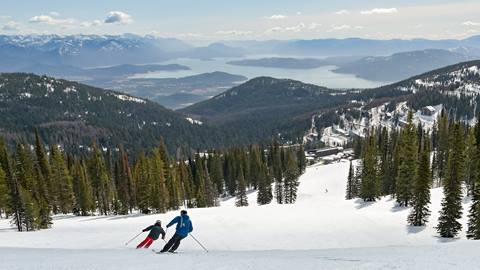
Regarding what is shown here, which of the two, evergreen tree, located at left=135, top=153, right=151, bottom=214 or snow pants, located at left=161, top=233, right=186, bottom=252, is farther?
evergreen tree, located at left=135, top=153, right=151, bottom=214

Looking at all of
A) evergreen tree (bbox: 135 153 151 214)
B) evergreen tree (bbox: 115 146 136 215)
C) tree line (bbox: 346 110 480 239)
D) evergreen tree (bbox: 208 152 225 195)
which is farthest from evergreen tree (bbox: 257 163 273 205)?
evergreen tree (bbox: 115 146 136 215)

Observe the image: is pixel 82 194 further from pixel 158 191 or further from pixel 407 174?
pixel 407 174

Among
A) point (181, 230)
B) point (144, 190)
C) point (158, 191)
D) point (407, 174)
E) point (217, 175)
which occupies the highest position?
point (181, 230)

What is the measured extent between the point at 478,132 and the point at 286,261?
69.3 m

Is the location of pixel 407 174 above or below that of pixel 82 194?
above

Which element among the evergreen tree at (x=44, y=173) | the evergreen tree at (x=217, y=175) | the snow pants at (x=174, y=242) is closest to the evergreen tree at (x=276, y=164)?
the evergreen tree at (x=217, y=175)

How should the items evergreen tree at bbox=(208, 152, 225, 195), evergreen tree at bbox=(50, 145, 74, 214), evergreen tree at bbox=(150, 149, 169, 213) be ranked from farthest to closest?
evergreen tree at bbox=(208, 152, 225, 195), evergreen tree at bbox=(50, 145, 74, 214), evergreen tree at bbox=(150, 149, 169, 213)

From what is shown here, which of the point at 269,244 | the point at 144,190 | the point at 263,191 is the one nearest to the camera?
the point at 269,244

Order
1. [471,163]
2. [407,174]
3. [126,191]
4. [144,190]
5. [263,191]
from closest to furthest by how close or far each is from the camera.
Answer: [407,174] < [471,163] < [144,190] < [126,191] < [263,191]

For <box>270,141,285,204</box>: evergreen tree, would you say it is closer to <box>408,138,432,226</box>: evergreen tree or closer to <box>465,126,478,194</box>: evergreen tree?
<box>465,126,478,194</box>: evergreen tree

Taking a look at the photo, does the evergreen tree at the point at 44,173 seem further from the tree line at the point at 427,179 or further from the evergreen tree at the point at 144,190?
the tree line at the point at 427,179

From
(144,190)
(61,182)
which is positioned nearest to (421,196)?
(144,190)

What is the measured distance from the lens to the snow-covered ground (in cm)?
1752

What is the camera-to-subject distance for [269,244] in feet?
119
